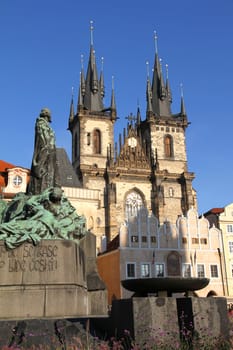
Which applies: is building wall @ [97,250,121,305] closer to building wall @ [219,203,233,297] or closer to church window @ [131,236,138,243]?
church window @ [131,236,138,243]

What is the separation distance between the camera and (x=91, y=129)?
52594mm

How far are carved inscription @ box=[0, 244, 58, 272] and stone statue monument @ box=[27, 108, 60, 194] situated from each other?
2.20 metres

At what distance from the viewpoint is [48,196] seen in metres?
8.07

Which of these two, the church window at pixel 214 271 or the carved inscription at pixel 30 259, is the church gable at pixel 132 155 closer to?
the church window at pixel 214 271

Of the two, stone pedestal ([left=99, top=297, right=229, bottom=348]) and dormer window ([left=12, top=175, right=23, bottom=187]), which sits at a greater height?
dormer window ([left=12, top=175, right=23, bottom=187])

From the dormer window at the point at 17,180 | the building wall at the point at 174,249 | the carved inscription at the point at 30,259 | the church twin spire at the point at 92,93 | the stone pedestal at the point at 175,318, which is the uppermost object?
the church twin spire at the point at 92,93

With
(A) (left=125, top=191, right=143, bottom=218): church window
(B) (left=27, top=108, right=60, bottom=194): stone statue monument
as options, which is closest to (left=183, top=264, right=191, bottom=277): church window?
(A) (left=125, top=191, right=143, bottom=218): church window

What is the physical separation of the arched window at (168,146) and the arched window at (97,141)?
8857 millimetres

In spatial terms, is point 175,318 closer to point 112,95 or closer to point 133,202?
point 133,202

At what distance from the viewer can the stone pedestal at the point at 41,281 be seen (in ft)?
22.0

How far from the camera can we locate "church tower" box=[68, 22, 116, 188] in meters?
48.8

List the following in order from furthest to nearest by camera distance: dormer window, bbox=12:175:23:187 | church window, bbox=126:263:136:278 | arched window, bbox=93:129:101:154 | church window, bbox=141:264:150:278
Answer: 1. arched window, bbox=93:129:101:154
2. church window, bbox=141:264:150:278
3. church window, bbox=126:263:136:278
4. dormer window, bbox=12:175:23:187

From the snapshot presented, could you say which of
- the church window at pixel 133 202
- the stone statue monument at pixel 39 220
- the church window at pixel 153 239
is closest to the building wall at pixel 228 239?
the church window at pixel 153 239

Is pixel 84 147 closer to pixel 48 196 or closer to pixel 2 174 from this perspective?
pixel 2 174
